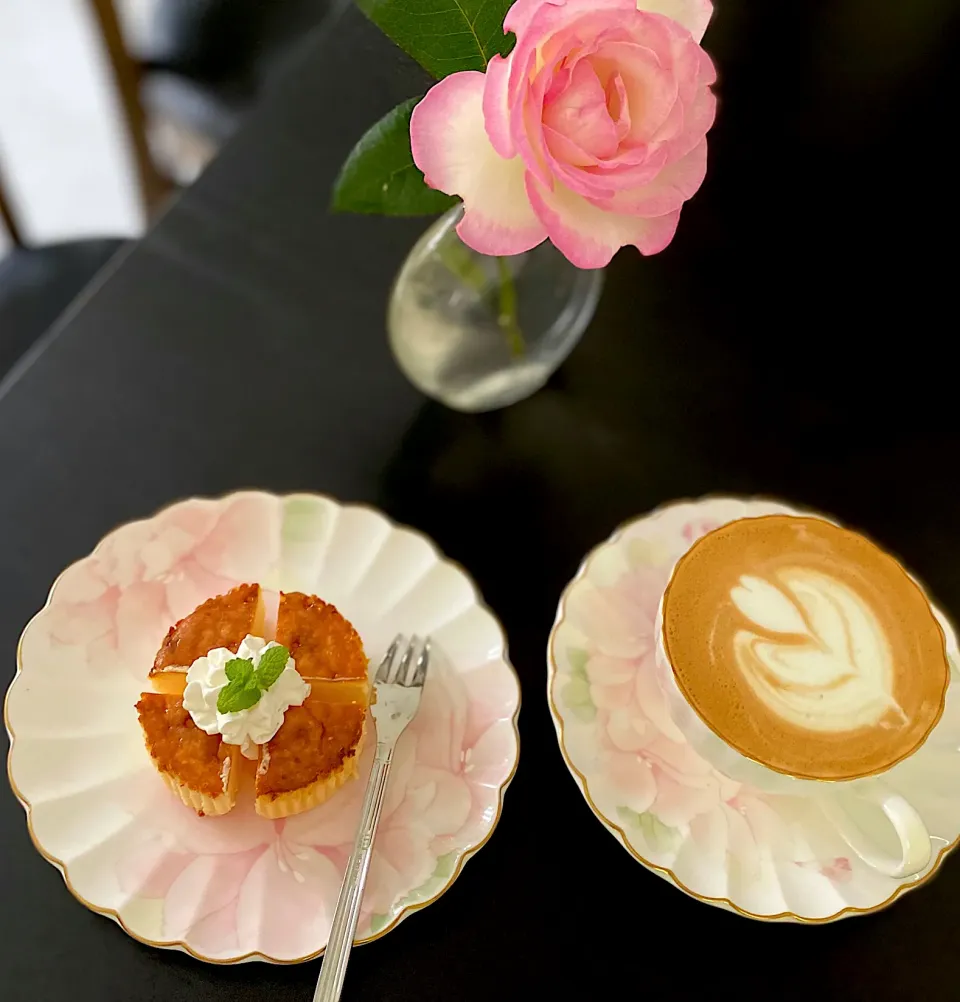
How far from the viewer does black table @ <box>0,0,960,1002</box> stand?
0.75 meters

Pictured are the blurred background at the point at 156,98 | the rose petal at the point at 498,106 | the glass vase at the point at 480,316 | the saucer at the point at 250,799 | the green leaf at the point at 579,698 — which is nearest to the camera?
the rose petal at the point at 498,106

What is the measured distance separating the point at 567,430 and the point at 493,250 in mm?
417

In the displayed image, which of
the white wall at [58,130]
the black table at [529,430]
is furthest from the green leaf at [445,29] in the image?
the white wall at [58,130]

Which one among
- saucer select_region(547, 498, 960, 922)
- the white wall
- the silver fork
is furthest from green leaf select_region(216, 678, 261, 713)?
the white wall

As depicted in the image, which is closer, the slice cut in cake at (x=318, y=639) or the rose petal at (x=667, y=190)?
the rose petal at (x=667, y=190)

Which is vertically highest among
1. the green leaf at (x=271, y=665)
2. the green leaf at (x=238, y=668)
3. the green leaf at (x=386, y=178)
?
→ the green leaf at (x=386, y=178)

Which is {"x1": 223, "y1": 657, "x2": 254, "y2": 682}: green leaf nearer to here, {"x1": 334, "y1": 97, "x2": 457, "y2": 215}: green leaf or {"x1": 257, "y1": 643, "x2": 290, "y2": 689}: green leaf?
{"x1": 257, "y1": 643, "x2": 290, "y2": 689}: green leaf

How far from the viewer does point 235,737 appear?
74 centimetres

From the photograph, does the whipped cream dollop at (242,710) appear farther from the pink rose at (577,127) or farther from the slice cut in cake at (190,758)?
the pink rose at (577,127)

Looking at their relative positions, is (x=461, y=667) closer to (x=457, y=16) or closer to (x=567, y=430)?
(x=567, y=430)

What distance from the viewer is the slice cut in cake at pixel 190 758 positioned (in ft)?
2.39

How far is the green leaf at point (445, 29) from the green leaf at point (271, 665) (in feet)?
1.49

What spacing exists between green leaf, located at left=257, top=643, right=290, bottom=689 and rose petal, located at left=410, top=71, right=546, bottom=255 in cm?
35

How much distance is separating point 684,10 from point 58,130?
8.11 ft
